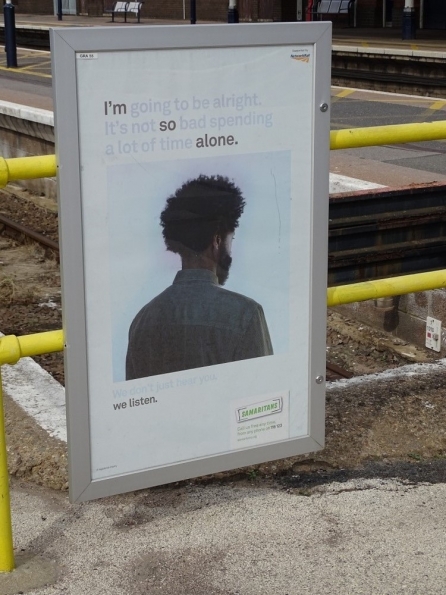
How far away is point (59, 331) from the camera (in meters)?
3.08

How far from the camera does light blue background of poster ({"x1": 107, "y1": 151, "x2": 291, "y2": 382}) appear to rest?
2.81 meters

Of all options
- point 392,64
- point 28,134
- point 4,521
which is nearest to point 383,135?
point 4,521

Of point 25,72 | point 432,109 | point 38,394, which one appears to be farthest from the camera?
point 25,72

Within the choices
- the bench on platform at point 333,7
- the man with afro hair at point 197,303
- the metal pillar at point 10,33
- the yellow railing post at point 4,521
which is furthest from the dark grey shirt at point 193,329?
the bench on platform at point 333,7

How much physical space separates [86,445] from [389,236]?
160 inches

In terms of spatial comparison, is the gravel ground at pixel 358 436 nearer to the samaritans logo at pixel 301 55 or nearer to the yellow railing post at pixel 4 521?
the yellow railing post at pixel 4 521

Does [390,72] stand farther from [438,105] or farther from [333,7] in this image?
[333,7]

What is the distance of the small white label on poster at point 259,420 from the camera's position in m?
3.14

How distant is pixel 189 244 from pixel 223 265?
0.44 ft

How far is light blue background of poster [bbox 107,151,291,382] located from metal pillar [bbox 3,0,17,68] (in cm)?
1782

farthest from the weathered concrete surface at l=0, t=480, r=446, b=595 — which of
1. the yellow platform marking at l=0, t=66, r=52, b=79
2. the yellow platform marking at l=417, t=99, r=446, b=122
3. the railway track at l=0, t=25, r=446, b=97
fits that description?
the railway track at l=0, t=25, r=446, b=97

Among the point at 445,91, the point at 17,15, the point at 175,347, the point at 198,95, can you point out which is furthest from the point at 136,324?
the point at 17,15

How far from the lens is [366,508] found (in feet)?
11.1

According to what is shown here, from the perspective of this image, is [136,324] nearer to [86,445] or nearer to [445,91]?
[86,445]
